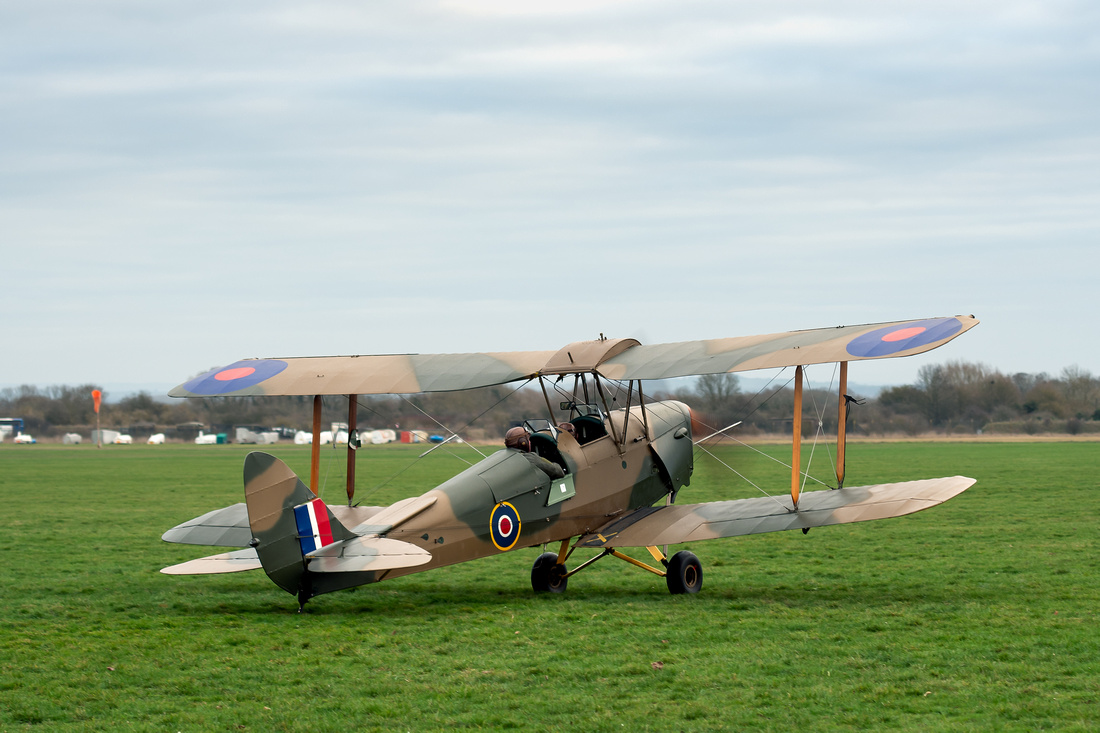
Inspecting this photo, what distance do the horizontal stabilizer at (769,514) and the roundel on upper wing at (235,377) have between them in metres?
3.97

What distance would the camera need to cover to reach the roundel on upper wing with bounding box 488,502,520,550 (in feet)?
31.9

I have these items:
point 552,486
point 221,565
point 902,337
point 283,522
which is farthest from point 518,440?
point 902,337

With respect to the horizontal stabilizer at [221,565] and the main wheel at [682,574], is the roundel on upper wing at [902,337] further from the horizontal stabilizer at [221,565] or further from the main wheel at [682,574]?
the horizontal stabilizer at [221,565]

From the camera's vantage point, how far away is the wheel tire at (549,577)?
1098 centimetres

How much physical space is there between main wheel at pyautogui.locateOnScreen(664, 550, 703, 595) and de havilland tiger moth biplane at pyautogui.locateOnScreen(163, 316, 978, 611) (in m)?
0.01

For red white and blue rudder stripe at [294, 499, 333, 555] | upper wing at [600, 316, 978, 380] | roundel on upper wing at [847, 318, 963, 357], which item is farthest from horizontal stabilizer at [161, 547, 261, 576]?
roundel on upper wing at [847, 318, 963, 357]

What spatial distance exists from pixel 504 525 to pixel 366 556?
1.58m

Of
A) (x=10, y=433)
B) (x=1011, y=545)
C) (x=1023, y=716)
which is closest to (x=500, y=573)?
(x=1011, y=545)

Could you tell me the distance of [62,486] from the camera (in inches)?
1204

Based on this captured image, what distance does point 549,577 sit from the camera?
1098 cm

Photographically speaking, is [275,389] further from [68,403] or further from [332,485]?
[68,403]

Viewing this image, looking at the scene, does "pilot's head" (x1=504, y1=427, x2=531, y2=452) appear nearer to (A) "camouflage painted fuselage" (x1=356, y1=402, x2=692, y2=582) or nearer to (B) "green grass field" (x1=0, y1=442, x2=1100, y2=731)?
(A) "camouflage painted fuselage" (x1=356, y1=402, x2=692, y2=582)

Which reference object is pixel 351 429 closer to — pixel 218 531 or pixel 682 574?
pixel 218 531

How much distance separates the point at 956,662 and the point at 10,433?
105m
